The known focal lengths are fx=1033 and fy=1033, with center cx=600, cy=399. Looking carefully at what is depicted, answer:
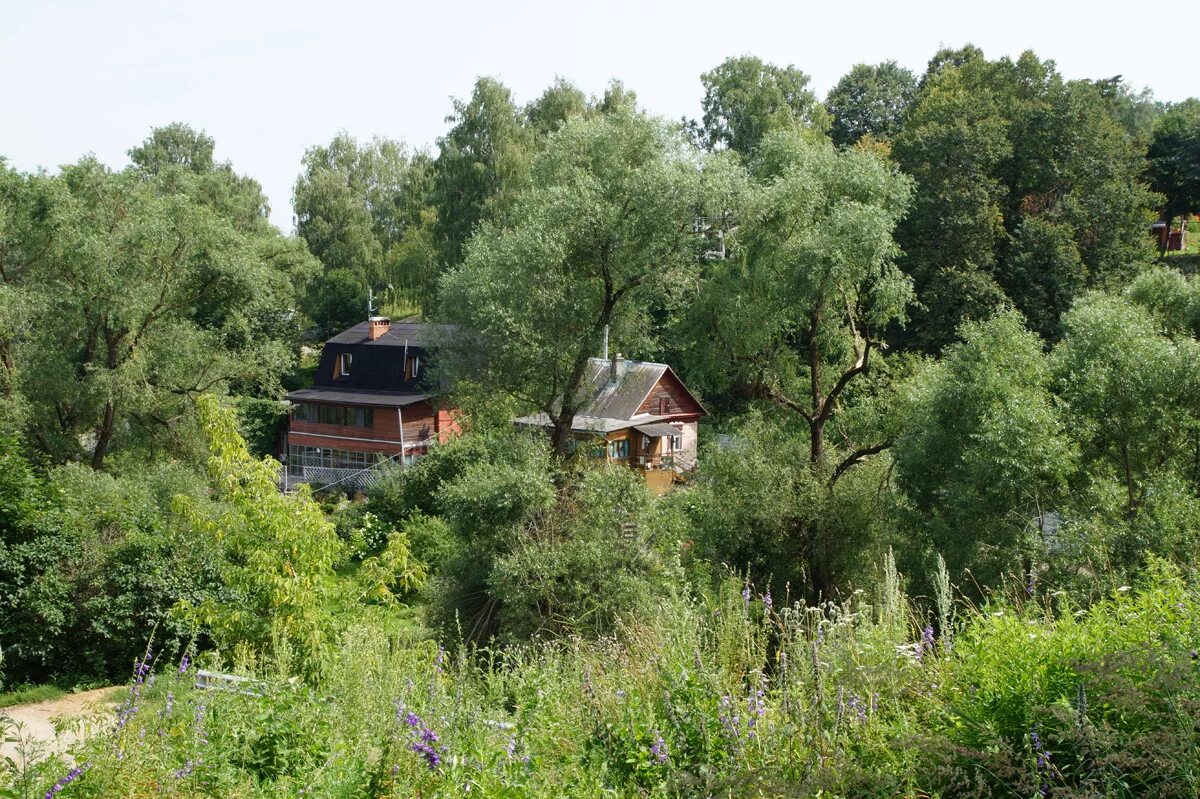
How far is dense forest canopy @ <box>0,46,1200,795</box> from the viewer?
5371mm

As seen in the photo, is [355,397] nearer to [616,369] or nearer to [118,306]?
[616,369]

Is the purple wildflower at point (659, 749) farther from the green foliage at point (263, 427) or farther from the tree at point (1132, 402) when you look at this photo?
the green foliage at point (263, 427)

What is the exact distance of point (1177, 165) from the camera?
4416cm

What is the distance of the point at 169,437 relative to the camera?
86.0ft

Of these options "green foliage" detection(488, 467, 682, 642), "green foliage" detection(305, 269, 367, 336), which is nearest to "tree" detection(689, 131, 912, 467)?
"green foliage" detection(488, 467, 682, 642)

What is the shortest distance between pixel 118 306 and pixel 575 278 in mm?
11169

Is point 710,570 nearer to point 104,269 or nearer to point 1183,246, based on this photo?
point 104,269

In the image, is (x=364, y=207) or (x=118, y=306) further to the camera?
(x=364, y=207)

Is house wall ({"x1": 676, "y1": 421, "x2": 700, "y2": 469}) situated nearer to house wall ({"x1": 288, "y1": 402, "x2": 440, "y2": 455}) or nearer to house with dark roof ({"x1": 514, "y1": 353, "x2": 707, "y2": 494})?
house with dark roof ({"x1": 514, "y1": 353, "x2": 707, "y2": 494})

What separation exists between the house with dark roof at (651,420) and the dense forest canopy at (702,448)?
88.0 inches

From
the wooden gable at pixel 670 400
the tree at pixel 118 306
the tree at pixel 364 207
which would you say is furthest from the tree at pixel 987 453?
the tree at pixel 364 207

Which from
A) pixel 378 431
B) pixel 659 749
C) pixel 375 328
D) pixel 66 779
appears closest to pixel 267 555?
pixel 66 779

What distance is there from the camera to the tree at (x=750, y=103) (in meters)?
44.6

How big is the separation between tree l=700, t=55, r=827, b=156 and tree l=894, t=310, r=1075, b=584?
1119 inches
